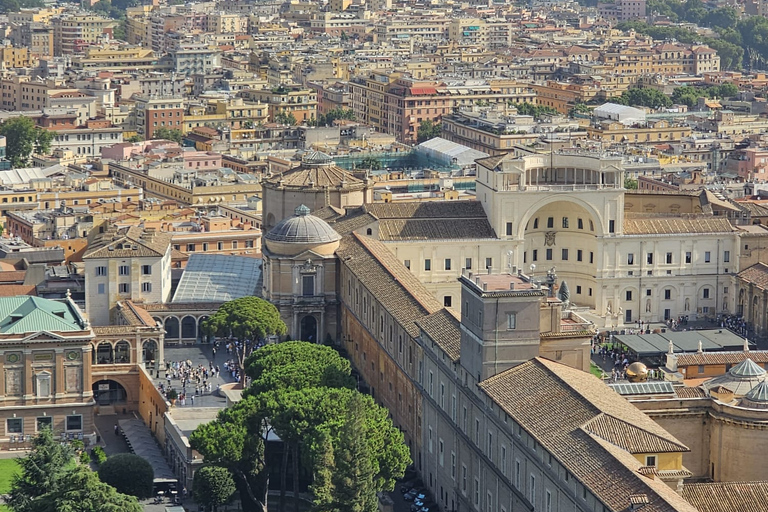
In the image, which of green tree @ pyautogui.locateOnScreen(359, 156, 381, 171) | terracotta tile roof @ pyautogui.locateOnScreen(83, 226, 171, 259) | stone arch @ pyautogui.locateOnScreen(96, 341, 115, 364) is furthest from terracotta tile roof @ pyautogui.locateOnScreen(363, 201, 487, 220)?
green tree @ pyautogui.locateOnScreen(359, 156, 381, 171)

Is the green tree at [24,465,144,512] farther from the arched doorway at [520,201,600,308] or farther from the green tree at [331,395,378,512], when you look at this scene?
the arched doorway at [520,201,600,308]

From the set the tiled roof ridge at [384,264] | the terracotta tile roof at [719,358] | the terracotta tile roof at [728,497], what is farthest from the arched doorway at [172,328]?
the terracotta tile roof at [728,497]

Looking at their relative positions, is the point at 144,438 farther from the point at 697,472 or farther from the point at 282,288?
the point at 697,472

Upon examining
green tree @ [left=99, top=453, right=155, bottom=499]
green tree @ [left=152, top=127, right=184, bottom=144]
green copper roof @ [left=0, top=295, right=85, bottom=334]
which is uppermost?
green copper roof @ [left=0, top=295, right=85, bottom=334]

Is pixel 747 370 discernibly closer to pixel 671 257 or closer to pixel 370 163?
pixel 671 257

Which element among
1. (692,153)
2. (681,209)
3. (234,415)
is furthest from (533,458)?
(692,153)

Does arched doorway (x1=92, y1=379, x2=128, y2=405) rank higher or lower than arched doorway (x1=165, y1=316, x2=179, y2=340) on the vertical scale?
lower

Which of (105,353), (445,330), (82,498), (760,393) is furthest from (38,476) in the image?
(760,393)
